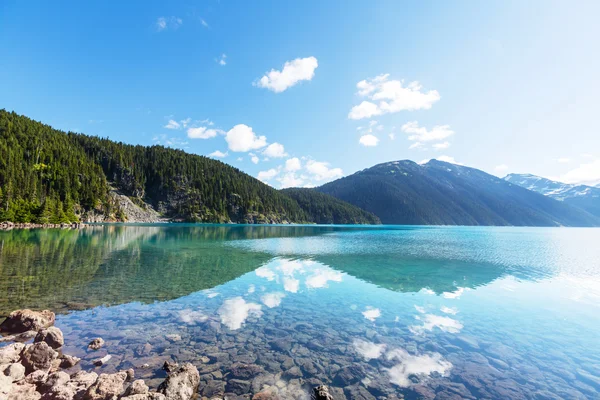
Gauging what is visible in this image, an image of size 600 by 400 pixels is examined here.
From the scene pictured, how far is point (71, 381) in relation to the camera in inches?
364

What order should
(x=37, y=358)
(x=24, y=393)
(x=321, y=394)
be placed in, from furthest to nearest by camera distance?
(x=37, y=358), (x=321, y=394), (x=24, y=393)

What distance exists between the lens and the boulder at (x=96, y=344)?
41.6 feet

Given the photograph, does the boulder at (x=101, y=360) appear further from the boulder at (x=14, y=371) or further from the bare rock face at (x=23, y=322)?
the bare rock face at (x=23, y=322)

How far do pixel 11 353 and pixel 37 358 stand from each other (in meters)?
1.17

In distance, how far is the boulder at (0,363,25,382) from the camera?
371 inches

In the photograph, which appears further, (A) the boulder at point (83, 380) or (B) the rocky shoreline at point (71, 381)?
(A) the boulder at point (83, 380)

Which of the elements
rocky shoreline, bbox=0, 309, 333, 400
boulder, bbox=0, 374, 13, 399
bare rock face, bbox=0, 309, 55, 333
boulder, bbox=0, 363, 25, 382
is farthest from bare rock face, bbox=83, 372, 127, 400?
bare rock face, bbox=0, 309, 55, 333

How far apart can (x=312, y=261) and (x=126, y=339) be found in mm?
32054

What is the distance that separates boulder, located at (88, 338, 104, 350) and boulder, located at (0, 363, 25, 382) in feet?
9.72

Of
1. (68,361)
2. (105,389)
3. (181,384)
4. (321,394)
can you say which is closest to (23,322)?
(68,361)

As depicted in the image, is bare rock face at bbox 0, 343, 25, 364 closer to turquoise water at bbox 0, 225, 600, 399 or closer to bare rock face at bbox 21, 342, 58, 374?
bare rock face at bbox 21, 342, 58, 374

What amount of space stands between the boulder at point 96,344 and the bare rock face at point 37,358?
1728mm

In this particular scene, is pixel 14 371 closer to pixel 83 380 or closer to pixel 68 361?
pixel 68 361

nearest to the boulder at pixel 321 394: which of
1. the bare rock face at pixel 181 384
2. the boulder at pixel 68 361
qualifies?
the bare rock face at pixel 181 384
